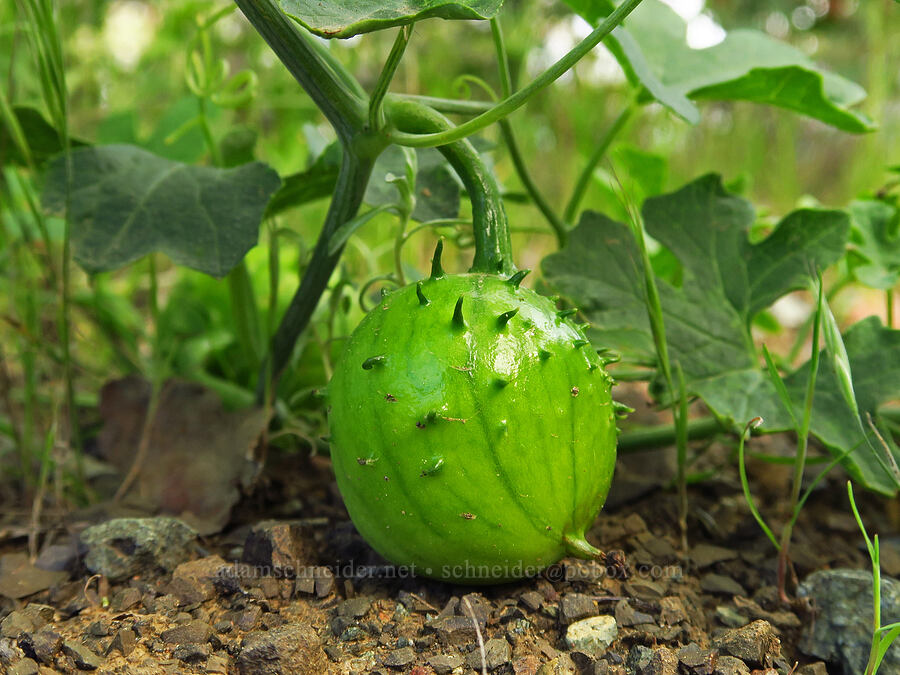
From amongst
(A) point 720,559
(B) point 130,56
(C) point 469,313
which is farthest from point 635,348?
(B) point 130,56

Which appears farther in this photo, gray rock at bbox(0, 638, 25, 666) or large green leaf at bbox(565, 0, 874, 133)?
large green leaf at bbox(565, 0, 874, 133)

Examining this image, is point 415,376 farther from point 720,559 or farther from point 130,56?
point 130,56

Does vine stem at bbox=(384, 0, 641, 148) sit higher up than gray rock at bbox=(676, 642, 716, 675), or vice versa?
vine stem at bbox=(384, 0, 641, 148)

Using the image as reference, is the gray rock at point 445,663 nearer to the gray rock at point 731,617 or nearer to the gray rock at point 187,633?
the gray rock at point 187,633

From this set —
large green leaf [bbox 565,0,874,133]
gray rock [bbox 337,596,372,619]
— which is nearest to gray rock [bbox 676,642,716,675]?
gray rock [bbox 337,596,372,619]

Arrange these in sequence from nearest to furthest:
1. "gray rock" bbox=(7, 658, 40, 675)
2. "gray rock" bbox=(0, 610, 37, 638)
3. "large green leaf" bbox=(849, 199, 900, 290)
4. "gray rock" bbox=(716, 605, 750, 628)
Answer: "gray rock" bbox=(7, 658, 40, 675) < "gray rock" bbox=(0, 610, 37, 638) < "gray rock" bbox=(716, 605, 750, 628) < "large green leaf" bbox=(849, 199, 900, 290)

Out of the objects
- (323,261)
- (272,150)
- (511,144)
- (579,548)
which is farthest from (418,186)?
(272,150)

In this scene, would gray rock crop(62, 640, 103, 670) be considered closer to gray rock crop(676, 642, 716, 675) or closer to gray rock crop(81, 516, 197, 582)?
gray rock crop(81, 516, 197, 582)
